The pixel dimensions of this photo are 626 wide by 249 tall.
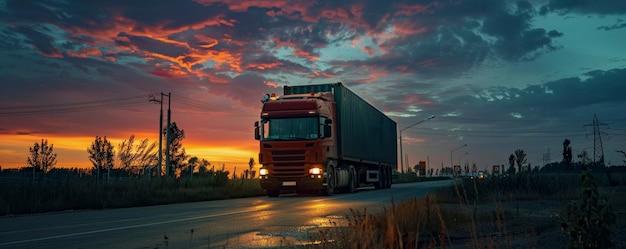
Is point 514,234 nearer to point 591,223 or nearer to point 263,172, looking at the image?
point 591,223

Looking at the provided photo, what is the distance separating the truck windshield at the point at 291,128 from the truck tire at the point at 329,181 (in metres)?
1.76

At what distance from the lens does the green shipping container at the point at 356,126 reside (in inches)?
1031

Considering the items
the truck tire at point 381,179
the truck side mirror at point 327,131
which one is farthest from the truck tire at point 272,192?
the truck tire at point 381,179

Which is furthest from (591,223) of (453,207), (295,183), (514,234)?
(295,183)

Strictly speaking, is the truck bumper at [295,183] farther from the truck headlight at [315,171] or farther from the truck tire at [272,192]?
the truck tire at [272,192]

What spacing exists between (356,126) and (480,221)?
18383 mm

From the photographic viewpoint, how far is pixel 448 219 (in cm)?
989

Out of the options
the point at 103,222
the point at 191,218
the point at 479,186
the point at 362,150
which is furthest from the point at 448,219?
the point at 362,150

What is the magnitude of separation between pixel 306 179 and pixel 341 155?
10.1ft

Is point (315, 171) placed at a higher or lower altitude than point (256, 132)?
lower

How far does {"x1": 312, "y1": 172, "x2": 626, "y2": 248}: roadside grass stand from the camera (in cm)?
502

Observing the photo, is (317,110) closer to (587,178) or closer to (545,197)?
(545,197)

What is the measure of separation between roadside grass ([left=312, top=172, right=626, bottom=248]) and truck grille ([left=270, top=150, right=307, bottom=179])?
6871mm

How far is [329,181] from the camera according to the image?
2397 cm
